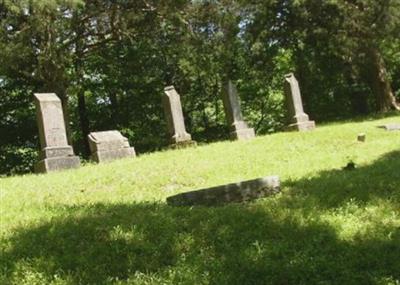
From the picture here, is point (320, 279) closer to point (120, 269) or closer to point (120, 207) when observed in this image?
point (120, 269)

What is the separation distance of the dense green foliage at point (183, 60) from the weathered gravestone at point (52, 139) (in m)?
4.84

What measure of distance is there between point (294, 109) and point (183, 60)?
233 inches

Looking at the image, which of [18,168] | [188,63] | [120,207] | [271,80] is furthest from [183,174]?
[271,80]

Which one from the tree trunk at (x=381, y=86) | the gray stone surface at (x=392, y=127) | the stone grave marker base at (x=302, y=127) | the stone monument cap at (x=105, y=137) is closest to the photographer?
the stone monument cap at (x=105, y=137)

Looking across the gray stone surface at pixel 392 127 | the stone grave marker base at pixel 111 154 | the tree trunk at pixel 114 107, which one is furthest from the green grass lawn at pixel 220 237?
the tree trunk at pixel 114 107

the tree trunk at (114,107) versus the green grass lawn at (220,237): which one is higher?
→ the tree trunk at (114,107)

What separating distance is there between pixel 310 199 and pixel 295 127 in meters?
13.9

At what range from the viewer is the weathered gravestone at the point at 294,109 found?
21.7m

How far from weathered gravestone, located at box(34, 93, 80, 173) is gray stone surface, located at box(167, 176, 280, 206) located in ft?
26.7

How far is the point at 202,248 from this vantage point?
21.0 feet

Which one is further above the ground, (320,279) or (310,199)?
(310,199)

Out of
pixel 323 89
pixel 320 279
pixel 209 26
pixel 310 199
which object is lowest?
pixel 320 279

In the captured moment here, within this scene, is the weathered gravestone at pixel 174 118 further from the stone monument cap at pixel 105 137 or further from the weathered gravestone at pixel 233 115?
the stone monument cap at pixel 105 137

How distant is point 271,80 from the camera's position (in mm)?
34562
